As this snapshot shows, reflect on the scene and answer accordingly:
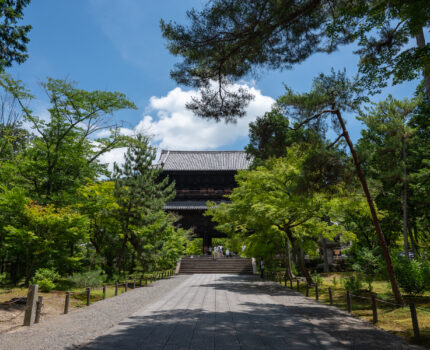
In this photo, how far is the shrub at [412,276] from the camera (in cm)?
976

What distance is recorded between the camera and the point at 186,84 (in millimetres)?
7441

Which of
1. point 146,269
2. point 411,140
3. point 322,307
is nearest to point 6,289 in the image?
point 146,269

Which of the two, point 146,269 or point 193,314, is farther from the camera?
point 146,269

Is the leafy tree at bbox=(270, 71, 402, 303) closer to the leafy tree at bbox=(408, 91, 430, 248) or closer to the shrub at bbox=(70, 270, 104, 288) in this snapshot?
the leafy tree at bbox=(408, 91, 430, 248)

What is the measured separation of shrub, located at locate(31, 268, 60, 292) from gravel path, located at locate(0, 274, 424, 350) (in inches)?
151

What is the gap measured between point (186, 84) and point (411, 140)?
51.5 feet

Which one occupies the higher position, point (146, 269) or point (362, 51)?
point (362, 51)

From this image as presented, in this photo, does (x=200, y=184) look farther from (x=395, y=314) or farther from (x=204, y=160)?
(x=395, y=314)

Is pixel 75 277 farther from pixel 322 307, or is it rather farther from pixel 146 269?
pixel 322 307

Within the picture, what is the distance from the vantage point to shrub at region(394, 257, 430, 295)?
384 inches

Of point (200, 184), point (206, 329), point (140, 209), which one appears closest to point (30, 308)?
point (206, 329)

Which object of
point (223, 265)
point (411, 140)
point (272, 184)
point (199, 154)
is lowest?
point (223, 265)

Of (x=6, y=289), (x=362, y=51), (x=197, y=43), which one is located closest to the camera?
(x=197, y=43)

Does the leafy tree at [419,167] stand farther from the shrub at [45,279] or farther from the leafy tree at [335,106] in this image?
the shrub at [45,279]
